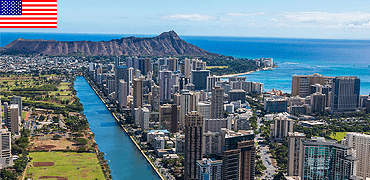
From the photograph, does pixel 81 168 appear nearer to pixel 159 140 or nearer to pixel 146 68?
pixel 159 140

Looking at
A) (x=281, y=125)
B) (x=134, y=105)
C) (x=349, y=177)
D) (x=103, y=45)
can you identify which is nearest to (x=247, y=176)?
(x=349, y=177)

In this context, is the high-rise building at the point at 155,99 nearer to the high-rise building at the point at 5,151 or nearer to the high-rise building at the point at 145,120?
the high-rise building at the point at 145,120

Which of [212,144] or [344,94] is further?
[344,94]

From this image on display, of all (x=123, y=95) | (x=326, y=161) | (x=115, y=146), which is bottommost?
(x=115, y=146)

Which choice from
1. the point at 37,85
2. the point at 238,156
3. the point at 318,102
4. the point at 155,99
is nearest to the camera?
the point at 238,156

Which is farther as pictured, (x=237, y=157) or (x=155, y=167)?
(x=155, y=167)

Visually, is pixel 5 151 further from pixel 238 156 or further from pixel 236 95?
pixel 236 95

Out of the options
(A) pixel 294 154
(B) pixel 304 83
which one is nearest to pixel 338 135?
(A) pixel 294 154
